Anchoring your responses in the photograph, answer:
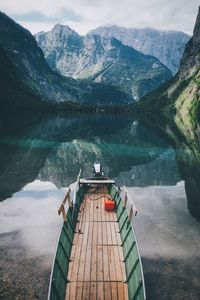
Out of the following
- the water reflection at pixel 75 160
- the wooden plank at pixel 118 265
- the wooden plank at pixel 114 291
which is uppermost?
the water reflection at pixel 75 160

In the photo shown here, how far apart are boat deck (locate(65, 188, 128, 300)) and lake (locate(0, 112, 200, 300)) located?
270cm

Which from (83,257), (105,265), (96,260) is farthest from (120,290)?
(83,257)

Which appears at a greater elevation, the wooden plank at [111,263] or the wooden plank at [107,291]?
the wooden plank at [111,263]

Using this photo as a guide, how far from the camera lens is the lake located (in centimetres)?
2177

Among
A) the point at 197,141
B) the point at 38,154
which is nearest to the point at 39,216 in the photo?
the point at 38,154

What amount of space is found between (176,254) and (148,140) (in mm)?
69134

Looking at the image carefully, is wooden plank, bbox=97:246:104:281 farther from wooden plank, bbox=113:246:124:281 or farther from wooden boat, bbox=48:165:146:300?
wooden plank, bbox=113:246:124:281

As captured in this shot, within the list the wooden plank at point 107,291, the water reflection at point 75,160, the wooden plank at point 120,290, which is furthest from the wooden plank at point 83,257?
the water reflection at point 75,160

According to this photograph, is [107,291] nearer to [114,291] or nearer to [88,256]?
[114,291]

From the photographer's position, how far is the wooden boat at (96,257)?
16891mm

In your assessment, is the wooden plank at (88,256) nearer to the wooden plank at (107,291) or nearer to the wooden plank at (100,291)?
the wooden plank at (100,291)

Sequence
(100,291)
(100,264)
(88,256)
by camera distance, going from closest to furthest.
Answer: (100,291) < (100,264) < (88,256)

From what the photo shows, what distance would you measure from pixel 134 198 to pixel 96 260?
20.4 meters

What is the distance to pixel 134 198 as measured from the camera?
40125 millimetres
